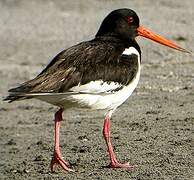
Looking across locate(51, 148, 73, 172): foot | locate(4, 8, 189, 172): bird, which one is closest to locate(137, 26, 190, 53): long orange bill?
locate(4, 8, 189, 172): bird

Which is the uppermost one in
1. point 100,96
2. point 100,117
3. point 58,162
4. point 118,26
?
point 118,26

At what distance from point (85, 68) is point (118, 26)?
116 centimetres

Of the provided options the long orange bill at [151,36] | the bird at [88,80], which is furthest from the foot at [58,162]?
the long orange bill at [151,36]

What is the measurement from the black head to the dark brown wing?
19.0 inches

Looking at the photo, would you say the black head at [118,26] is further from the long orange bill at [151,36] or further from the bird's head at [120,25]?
the long orange bill at [151,36]

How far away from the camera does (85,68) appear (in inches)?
334

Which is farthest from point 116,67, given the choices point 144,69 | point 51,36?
point 51,36

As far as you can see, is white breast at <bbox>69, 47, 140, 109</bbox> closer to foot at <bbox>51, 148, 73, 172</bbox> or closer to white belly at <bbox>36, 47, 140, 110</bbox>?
white belly at <bbox>36, 47, 140, 110</bbox>

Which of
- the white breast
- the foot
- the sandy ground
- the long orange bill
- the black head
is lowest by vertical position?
the sandy ground

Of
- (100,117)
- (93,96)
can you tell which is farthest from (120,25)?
(100,117)

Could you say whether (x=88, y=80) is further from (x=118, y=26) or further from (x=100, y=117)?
(x=100, y=117)

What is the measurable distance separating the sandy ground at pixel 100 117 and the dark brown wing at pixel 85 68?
968 millimetres

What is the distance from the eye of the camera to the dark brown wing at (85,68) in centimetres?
825

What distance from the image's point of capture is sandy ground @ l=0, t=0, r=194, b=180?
859 cm
